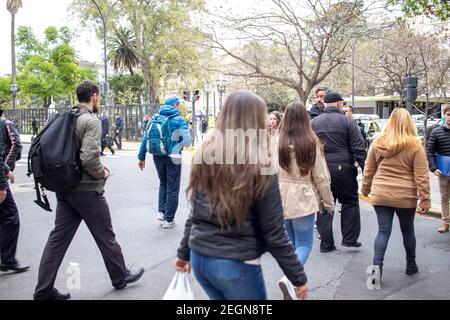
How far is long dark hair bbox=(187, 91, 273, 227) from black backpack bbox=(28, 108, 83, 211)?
1.79 metres

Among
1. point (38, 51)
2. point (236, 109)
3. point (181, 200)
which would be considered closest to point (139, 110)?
point (38, 51)

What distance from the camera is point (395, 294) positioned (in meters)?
4.69

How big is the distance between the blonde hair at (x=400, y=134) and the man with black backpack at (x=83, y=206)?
2.75m

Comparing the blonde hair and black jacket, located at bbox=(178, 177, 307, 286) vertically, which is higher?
the blonde hair

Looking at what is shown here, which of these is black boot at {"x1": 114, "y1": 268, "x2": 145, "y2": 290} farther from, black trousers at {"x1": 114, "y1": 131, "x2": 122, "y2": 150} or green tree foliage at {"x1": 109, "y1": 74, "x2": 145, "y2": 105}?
green tree foliage at {"x1": 109, "y1": 74, "x2": 145, "y2": 105}

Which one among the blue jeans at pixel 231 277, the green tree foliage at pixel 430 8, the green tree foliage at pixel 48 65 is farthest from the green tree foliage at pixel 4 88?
the blue jeans at pixel 231 277

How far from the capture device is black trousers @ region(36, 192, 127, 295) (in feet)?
14.4

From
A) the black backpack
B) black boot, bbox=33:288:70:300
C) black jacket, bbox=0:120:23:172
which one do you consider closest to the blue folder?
the black backpack

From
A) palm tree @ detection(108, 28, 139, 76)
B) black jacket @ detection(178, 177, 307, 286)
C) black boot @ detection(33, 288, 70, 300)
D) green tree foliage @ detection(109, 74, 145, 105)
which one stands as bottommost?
black boot @ detection(33, 288, 70, 300)

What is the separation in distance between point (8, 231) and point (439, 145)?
564 cm

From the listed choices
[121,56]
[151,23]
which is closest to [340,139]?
[151,23]

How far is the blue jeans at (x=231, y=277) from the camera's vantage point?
2.55m

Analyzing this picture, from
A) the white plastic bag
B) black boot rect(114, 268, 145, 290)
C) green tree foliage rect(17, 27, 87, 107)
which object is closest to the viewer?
the white plastic bag
